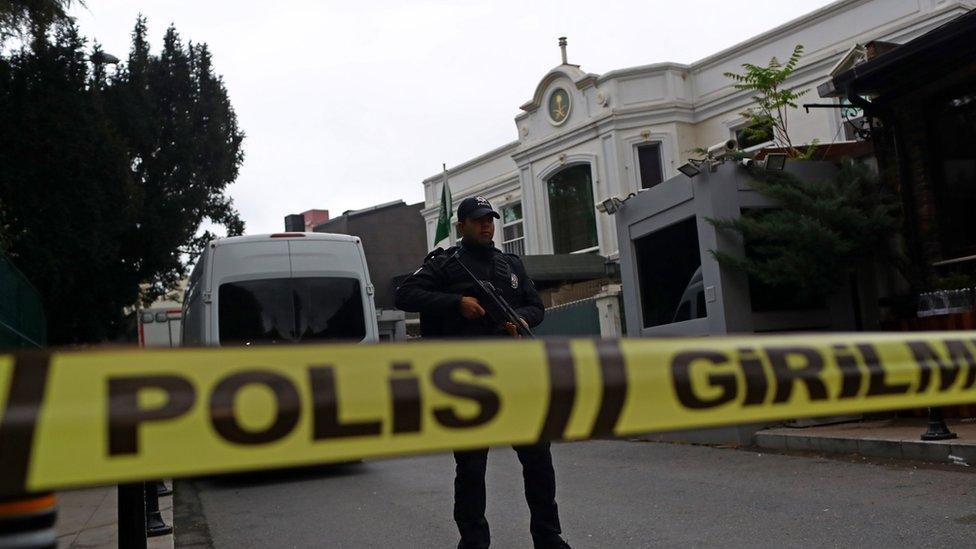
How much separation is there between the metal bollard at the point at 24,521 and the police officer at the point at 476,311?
9.69 ft

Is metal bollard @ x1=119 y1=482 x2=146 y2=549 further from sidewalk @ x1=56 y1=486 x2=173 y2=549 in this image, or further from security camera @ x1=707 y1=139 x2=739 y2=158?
security camera @ x1=707 y1=139 x2=739 y2=158

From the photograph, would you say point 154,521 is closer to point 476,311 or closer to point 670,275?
point 476,311

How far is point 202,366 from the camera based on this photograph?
6.01ft

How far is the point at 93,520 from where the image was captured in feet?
26.0

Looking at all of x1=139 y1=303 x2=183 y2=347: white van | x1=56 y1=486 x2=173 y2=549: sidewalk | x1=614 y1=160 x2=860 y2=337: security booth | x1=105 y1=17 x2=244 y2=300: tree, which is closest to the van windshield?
x1=56 y1=486 x2=173 y2=549: sidewalk

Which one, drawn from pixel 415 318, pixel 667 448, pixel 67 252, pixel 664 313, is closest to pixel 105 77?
pixel 67 252

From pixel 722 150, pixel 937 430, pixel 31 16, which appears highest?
pixel 31 16

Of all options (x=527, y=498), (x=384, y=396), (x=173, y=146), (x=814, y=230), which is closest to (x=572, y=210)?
(x=173, y=146)

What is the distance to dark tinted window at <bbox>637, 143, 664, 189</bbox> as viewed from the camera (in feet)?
81.6

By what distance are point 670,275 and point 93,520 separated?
25.5 feet

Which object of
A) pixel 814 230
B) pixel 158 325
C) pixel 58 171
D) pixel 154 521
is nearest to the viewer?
pixel 154 521

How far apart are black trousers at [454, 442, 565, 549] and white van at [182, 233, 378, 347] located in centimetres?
724

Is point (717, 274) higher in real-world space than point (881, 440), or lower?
higher

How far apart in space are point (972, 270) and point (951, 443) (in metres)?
3.94
